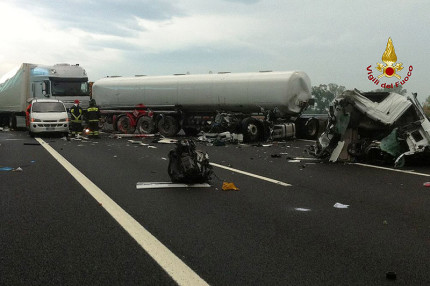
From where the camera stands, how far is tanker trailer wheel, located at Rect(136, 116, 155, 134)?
86.2ft

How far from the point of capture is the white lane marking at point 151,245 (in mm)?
3730

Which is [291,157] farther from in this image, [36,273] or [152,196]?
[36,273]

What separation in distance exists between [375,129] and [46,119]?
16436mm

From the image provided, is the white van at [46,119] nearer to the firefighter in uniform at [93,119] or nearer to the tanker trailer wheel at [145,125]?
the firefighter in uniform at [93,119]

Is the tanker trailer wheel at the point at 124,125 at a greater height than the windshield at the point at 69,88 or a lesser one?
lesser

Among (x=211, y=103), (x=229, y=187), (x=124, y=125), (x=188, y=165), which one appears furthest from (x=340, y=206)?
(x=124, y=125)

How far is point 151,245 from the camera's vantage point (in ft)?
15.1

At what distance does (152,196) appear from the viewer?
742 cm

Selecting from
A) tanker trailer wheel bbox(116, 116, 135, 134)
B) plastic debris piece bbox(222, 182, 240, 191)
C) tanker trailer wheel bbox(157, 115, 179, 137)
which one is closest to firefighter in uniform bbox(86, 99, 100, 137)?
tanker trailer wheel bbox(157, 115, 179, 137)

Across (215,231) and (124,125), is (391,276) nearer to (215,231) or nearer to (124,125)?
(215,231)

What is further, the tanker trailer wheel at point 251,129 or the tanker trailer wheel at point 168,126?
the tanker trailer wheel at point 168,126

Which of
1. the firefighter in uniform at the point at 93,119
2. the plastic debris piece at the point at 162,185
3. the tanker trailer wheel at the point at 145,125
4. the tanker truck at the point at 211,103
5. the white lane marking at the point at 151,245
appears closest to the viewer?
the white lane marking at the point at 151,245

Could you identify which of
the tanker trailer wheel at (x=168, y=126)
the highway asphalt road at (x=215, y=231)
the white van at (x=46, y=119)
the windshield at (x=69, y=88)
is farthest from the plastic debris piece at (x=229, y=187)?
the windshield at (x=69, y=88)

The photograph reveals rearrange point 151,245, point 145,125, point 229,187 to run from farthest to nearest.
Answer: point 145,125
point 229,187
point 151,245
